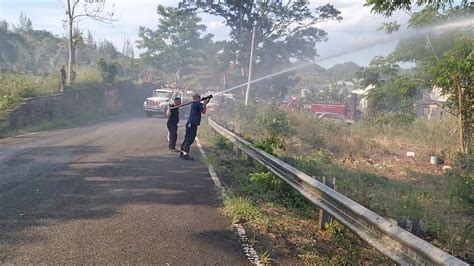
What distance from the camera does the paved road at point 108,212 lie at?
4.40 meters

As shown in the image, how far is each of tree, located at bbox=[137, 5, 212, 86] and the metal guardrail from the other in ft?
198

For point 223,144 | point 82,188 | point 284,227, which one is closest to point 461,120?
point 223,144

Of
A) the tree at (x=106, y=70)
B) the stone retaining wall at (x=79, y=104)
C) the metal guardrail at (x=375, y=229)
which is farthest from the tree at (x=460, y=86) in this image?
the tree at (x=106, y=70)

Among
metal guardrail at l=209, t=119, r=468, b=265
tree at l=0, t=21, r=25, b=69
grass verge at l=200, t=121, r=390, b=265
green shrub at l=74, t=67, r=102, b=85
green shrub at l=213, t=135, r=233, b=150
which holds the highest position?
tree at l=0, t=21, r=25, b=69

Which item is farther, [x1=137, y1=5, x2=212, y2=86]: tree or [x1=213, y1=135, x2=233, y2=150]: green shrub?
[x1=137, y1=5, x2=212, y2=86]: tree

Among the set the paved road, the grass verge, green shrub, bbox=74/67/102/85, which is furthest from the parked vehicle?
the grass verge

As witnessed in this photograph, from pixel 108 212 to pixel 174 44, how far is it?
6201 centimetres

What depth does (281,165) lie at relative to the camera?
699cm

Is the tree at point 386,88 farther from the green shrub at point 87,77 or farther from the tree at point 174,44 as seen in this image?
the tree at point 174,44

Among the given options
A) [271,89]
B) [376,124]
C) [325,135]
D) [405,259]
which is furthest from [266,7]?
[405,259]

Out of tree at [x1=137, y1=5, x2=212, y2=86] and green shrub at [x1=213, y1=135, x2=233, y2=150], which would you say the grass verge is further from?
tree at [x1=137, y1=5, x2=212, y2=86]

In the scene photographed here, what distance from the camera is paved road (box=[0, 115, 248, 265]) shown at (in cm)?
440

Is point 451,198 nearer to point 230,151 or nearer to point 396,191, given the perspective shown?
point 396,191

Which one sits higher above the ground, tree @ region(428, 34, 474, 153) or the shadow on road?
tree @ region(428, 34, 474, 153)
